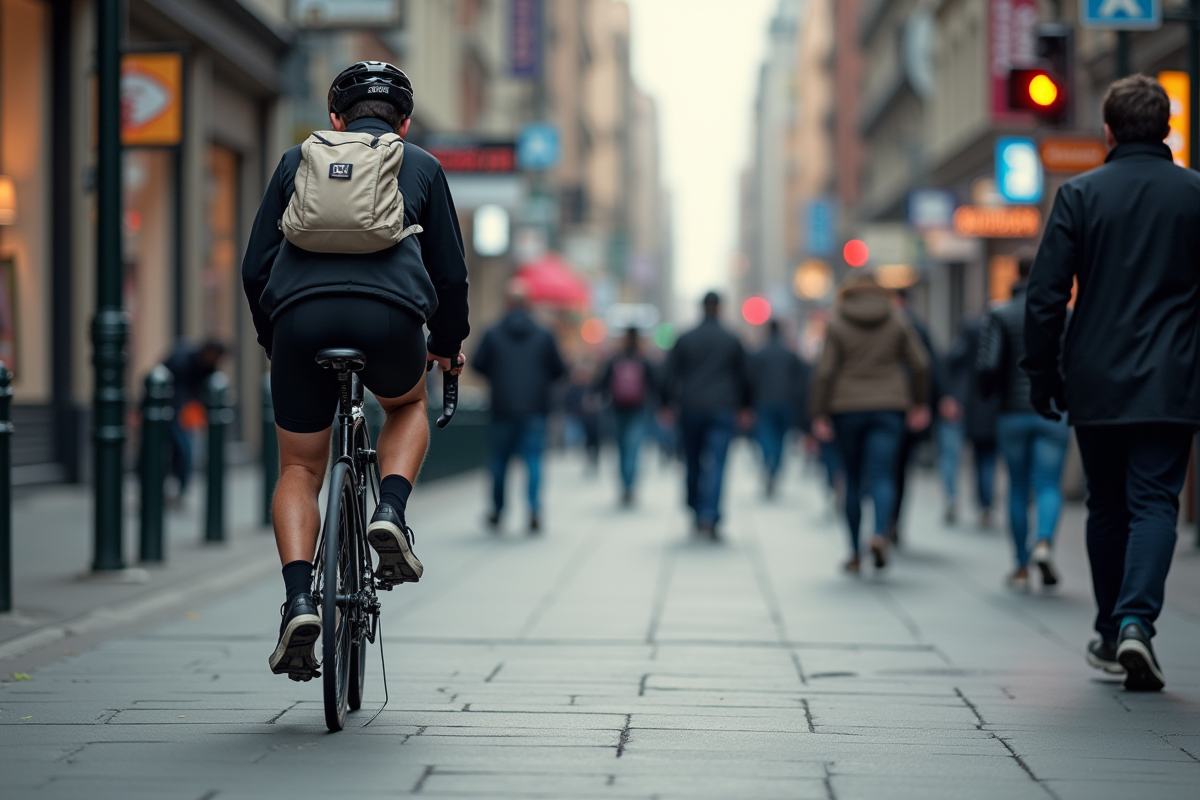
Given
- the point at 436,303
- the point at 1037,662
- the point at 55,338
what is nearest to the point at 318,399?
the point at 436,303

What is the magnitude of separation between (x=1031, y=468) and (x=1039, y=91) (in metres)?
2.80

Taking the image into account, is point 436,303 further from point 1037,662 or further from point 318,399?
point 1037,662

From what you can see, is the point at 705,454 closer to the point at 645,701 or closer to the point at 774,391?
the point at 774,391

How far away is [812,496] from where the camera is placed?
19.7 meters

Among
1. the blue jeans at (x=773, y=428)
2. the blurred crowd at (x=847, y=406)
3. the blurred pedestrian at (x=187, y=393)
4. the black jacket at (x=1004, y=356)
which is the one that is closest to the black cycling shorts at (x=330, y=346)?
the blurred crowd at (x=847, y=406)

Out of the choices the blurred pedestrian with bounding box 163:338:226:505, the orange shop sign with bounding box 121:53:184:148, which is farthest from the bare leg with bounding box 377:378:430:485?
the blurred pedestrian with bounding box 163:338:226:505

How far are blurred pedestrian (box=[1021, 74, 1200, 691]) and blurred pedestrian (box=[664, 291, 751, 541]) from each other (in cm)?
739

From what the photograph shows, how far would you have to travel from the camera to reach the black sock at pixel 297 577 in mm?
4922

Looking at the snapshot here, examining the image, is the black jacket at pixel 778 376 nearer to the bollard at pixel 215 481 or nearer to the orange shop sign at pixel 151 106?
the bollard at pixel 215 481

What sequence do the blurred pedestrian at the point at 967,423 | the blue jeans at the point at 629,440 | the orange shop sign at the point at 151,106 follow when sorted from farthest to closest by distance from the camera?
the blue jeans at the point at 629,440, the blurred pedestrian at the point at 967,423, the orange shop sign at the point at 151,106

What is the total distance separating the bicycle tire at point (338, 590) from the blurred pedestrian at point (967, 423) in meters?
8.94

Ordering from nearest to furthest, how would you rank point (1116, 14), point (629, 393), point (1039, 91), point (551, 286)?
point (1116, 14) → point (1039, 91) → point (629, 393) → point (551, 286)

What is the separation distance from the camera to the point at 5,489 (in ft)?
24.9

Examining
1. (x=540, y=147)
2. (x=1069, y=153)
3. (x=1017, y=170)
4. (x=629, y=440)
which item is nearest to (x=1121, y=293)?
(x=1069, y=153)
